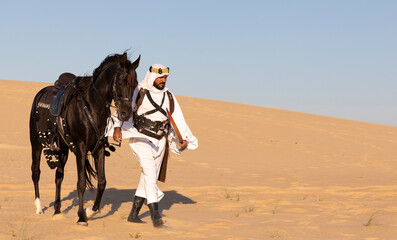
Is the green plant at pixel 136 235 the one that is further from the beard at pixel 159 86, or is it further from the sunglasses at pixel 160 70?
the sunglasses at pixel 160 70

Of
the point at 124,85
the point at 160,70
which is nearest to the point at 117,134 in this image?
the point at 124,85

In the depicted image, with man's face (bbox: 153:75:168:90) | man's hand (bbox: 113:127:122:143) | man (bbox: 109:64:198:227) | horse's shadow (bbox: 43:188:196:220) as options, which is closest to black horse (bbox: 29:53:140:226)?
man's hand (bbox: 113:127:122:143)

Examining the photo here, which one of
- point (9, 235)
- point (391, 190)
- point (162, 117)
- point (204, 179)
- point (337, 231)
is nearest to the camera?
point (9, 235)

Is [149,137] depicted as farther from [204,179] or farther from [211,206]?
[204,179]

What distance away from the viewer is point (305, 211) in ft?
31.2

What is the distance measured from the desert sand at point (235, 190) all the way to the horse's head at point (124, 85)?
1677 mm

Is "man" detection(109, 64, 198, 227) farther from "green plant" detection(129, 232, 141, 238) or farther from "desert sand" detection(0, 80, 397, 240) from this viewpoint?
"green plant" detection(129, 232, 141, 238)

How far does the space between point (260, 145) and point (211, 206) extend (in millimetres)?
17645

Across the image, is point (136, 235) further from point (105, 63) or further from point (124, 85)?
point (105, 63)

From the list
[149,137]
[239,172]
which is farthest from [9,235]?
[239,172]

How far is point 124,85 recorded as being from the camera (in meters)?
7.21

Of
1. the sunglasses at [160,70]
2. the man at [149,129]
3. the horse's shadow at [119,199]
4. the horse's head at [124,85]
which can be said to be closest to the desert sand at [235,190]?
the horse's shadow at [119,199]

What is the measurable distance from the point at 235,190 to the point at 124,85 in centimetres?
660

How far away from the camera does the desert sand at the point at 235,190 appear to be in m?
7.46
